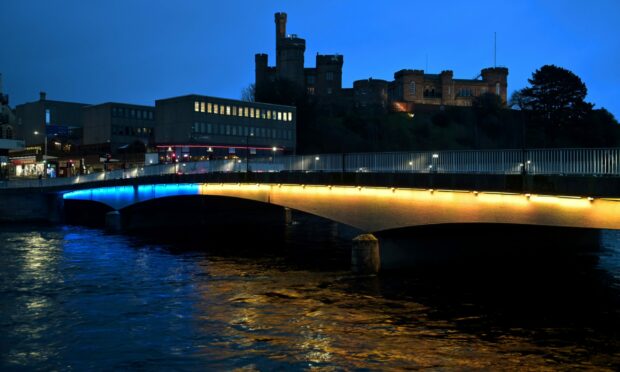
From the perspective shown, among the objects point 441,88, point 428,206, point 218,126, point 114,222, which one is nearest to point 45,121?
point 218,126

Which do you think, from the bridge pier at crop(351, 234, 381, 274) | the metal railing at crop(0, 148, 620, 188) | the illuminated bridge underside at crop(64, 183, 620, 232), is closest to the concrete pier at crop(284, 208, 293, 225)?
the metal railing at crop(0, 148, 620, 188)

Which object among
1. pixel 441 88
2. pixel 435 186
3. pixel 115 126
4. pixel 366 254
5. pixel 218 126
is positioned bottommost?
pixel 366 254

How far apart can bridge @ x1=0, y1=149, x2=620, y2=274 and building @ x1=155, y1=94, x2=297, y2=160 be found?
198 feet

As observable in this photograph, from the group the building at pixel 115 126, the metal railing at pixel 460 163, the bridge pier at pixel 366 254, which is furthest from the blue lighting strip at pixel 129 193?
the building at pixel 115 126

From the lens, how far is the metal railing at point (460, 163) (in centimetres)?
2409

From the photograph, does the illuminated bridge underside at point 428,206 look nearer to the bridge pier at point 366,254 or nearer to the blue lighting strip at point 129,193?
the bridge pier at point 366,254

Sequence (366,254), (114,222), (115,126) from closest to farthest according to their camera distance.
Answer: (366,254), (114,222), (115,126)

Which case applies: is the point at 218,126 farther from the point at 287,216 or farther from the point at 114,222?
the point at 114,222

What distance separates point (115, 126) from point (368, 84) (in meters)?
75.9

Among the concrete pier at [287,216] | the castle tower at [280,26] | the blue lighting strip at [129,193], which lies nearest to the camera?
the blue lighting strip at [129,193]

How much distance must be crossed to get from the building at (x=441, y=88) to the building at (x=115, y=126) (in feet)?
240

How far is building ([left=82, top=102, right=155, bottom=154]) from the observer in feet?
435

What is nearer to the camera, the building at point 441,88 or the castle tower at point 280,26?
the castle tower at point 280,26

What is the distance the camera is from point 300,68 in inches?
6654
